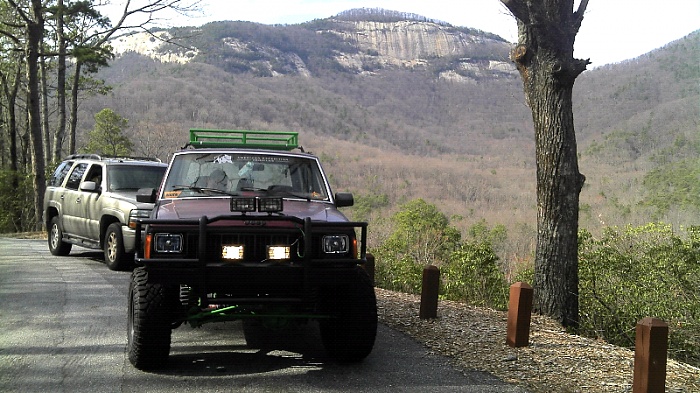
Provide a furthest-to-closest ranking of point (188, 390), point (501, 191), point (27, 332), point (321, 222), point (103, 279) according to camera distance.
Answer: point (501, 191) → point (103, 279) → point (27, 332) → point (321, 222) → point (188, 390)

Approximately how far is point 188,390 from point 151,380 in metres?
0.43

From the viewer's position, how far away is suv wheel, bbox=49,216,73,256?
14711mm

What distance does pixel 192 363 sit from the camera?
630 cm

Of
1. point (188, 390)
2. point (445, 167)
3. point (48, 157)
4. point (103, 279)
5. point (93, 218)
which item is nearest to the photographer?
point (188, 390)

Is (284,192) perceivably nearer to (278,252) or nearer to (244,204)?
(244,204)

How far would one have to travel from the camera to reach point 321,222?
19.8ft

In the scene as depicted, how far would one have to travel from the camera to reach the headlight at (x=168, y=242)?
5777 millimetres

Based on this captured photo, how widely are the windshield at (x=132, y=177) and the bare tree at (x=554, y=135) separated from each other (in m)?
6.80

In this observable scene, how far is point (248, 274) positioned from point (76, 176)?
9443mm

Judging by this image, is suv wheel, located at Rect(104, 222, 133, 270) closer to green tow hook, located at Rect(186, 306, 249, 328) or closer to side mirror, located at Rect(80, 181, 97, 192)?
side mirror, located at Rect(80, 181, 97, 192)

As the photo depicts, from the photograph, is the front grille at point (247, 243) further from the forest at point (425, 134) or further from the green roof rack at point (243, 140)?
the forest at point (425, 134)

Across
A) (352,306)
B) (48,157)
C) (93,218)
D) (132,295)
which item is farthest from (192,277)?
(48,157)

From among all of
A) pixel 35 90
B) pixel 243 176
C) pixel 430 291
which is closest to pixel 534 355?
pixel 430 291

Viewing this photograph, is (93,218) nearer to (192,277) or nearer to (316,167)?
(316,167)
